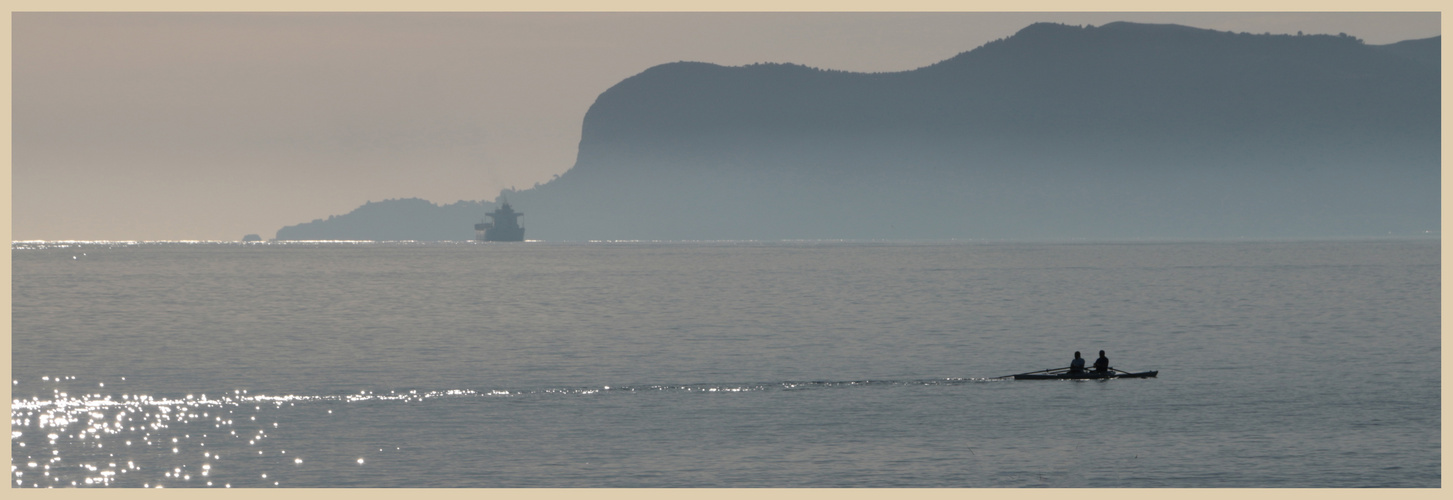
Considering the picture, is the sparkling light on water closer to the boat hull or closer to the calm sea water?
the calm sea water

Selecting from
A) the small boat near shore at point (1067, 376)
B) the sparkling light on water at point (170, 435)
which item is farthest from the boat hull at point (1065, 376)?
the sparkling light on water at point (170, 435)

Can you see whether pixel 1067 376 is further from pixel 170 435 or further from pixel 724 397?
pixel 170 435

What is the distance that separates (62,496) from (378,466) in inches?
322

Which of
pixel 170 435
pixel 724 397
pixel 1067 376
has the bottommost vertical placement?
pixel 170 435

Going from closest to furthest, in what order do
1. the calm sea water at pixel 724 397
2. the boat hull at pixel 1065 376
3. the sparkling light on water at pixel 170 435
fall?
the sparkling light on water at pixel 170 435, the calm sea water at pixel 724 397, the boat hull at pixel 1065 376

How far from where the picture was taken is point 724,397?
5603 centimetres

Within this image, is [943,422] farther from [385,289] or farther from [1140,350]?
[385,289]

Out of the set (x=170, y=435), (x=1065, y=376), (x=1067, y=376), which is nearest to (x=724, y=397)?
(x=1065, y=376)

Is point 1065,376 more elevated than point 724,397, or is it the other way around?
point 1065,376

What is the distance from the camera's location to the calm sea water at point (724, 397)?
4122 centimetres

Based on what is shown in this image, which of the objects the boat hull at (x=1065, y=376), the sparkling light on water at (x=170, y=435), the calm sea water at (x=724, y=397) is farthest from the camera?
the boat hull at (x=1065, y=376)

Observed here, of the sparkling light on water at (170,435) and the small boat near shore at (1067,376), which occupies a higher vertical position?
the small boat near shore at (1067,376)

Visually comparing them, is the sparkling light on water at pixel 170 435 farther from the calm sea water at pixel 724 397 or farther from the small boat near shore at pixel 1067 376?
the small boat near shore at pixel 1067 376

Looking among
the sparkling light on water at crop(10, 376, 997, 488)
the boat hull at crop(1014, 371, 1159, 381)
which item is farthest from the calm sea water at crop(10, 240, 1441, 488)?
the boat hull at crop(1014, 371, 1159, 381)
